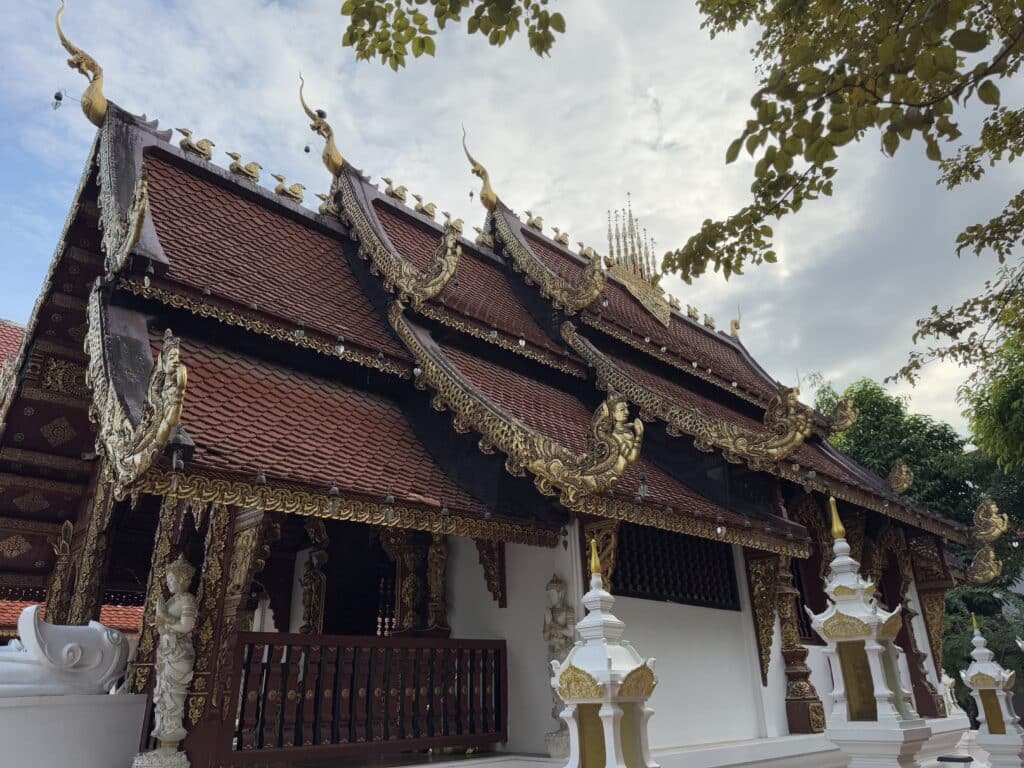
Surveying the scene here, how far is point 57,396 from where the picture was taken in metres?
5.66

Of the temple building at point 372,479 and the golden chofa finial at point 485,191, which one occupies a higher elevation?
the golden chofa finial at point 485,191

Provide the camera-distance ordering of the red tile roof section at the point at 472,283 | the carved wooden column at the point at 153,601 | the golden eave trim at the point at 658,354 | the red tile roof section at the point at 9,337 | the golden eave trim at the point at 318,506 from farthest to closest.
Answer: the red tile roof section at the point at 9,337 → the golden eave trim at the point at 658,354 → the red tile roof section at the point at 472,283 → the carved wooden column at the point at 153,601 → the golden eave trim at the point at 318,506

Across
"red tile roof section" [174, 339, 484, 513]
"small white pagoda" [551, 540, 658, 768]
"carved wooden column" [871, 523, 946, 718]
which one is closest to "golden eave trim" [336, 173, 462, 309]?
"red tile roof section" [174, 339, 484, 513]

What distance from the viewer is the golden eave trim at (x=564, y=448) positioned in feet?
13.6

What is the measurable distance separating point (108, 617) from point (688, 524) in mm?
8445

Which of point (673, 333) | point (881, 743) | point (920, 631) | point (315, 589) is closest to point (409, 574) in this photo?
point (315, 589)

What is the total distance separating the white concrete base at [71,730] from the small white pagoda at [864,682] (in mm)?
3794

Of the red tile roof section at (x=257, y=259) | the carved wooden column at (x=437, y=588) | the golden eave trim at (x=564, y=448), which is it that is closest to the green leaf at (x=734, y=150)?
the golden eave trim at (x=564, y=448)

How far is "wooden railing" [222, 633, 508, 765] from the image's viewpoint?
373 centimetres

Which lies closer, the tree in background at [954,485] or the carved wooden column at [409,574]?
the carved wooden column at [409,574]

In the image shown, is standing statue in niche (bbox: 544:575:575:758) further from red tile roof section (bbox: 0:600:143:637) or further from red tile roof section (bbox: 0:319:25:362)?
red tile roof section (bbox: 0:319:25:362)

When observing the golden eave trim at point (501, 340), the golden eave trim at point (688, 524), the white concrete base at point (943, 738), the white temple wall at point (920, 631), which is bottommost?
the white concrete base at point (943, 738)

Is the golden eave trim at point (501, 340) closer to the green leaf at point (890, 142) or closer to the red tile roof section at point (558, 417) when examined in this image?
the red tile roof section at point (558, 417)

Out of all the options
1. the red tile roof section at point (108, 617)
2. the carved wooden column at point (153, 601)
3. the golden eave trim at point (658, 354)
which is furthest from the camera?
the red tile roof section at point (108, 617)
